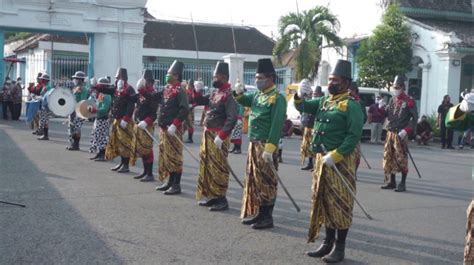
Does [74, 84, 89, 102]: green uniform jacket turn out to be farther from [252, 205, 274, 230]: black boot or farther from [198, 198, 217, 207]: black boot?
[252, 205, 274, 230]: black boot

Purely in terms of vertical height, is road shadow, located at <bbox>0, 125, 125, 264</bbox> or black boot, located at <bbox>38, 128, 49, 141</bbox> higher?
black boot, located at <bbox>38, 128, 49, 141</bbox>

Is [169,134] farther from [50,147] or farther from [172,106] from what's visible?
[50,147]

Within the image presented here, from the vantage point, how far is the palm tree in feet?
94.8

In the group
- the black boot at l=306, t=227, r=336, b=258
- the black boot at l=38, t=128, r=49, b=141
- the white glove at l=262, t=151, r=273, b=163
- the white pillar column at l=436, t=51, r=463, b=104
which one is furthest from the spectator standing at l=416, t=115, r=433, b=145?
the black boot at l=306, t=227, r=336, b=258

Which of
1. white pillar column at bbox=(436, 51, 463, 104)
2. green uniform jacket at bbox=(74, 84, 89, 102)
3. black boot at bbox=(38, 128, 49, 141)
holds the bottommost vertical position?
black boot at bbox=(38, 128, 49, 141)

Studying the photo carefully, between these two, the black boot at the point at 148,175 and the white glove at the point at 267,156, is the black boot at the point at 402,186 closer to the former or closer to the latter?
the black boot at the point at 148,175

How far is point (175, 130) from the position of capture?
9.62 m

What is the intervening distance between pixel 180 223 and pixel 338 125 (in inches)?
99.0

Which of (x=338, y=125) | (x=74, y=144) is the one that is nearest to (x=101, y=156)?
(x=74, y=144)

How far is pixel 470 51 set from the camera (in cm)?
2514

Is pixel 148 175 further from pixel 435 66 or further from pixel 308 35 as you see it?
pixel 308 35

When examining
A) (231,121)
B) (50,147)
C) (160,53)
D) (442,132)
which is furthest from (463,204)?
(160,53)

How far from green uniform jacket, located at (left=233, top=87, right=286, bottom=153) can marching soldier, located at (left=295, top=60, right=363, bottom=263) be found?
715 mm

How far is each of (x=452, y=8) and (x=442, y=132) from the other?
909 centimetres
